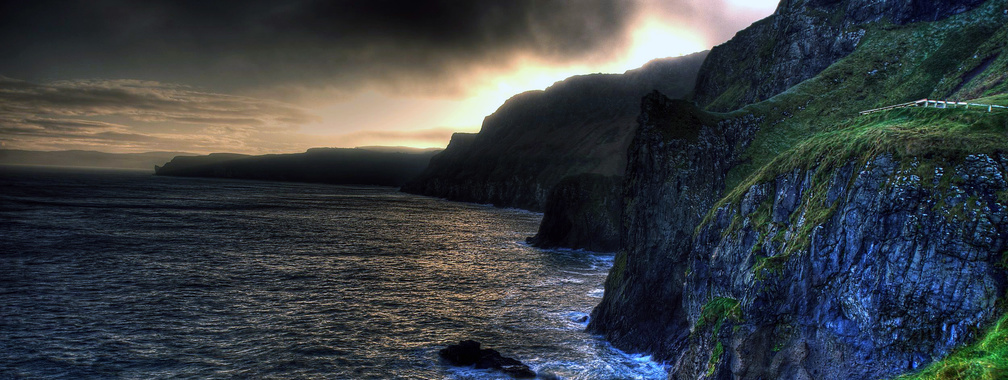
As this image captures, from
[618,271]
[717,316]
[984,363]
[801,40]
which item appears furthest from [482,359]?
[801,40]

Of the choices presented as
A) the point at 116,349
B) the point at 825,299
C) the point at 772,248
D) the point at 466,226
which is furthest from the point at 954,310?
the point at 466,226

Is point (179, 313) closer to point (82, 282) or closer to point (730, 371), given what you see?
point (82, 282)

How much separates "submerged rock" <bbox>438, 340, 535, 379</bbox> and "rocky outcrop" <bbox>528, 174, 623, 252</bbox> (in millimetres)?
48843

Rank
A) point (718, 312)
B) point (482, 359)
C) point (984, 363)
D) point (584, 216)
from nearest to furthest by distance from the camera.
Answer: point (984, 363) → point (718, 312) → point (482, 359) → point (584, 216)

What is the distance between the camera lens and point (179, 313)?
129 ft

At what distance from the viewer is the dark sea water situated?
101 ft

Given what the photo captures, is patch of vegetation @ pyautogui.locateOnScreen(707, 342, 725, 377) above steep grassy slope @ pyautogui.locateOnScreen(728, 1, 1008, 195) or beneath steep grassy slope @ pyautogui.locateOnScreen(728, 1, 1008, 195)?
beneath

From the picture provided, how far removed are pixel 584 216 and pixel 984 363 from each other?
7198 cm

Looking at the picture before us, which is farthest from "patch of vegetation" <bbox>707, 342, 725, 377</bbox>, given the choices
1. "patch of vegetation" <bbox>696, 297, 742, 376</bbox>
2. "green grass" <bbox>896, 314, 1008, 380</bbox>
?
"green grass" <bbox>896, 314, 1008, 380</bbox>

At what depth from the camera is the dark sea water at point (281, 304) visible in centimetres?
3069

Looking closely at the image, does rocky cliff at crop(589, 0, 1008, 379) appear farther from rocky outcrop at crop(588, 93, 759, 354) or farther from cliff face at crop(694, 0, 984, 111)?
cliff face at crop(694, 0, 984, 111)

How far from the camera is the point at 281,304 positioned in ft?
142

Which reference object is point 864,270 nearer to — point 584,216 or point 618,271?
point 618,271

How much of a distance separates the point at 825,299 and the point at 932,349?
362 cm
